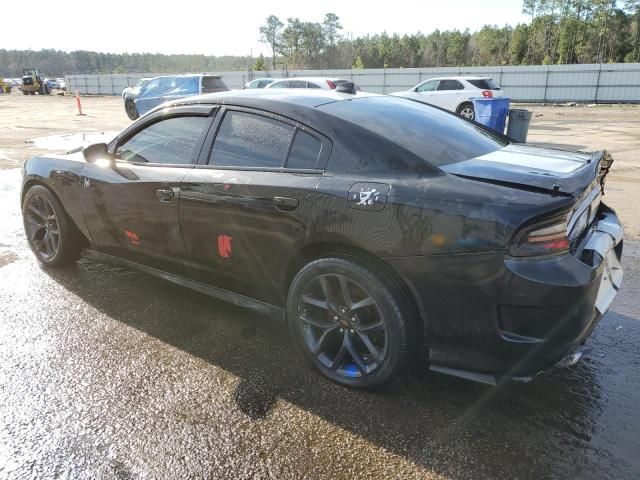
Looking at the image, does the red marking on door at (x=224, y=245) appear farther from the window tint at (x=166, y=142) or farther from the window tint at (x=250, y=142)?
the window tint at (x=166, y=142)

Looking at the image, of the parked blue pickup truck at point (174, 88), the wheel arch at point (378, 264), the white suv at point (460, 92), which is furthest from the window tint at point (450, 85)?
the wheel arch at point (378, 264)

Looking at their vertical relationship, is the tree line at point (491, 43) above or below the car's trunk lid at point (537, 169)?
above

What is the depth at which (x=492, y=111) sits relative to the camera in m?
12.1

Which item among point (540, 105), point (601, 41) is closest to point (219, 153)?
point (540, 105)

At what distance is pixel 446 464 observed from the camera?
2.18 metres

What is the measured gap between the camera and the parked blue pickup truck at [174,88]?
1595 centimetres

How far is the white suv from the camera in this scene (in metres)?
16.9

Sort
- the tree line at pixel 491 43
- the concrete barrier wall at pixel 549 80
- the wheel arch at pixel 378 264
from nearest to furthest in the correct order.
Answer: the wheel arch at pixel 378 264 < the concrete barrier wall at pixel 549 80 < the tree line at pixel 491 43

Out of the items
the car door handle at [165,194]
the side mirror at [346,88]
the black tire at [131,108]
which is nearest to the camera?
the car door handle at [165,194]

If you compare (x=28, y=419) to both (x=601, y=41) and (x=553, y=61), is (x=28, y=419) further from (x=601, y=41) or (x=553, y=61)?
(x=553, y=61)

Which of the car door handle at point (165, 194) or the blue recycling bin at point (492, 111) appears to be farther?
the blue recycling bin at point (492, 111)

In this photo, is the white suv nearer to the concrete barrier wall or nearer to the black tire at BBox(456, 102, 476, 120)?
the black tire at BBox(456, 102, 476, 120)

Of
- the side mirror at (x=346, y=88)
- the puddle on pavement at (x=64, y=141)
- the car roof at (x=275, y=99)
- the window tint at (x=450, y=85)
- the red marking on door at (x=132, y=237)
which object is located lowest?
the puddle on pavement at (x=64, y=141)

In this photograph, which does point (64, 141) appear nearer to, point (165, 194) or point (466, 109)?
point (165, 194)
